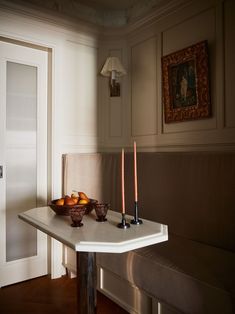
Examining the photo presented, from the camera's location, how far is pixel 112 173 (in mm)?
2674

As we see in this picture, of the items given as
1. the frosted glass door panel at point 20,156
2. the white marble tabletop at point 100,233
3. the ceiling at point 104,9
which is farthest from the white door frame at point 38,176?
the white marble tabletop at point 100,233

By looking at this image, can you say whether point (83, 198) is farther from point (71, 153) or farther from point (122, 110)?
point (122, 110)

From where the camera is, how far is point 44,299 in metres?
2.22

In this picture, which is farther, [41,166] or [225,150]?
[41,166]

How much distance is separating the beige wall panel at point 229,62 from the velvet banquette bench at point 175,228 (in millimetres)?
364

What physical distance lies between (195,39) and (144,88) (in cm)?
71

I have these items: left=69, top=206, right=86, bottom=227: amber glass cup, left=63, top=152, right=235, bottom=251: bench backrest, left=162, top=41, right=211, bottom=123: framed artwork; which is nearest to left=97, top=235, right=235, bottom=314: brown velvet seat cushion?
left=63, top=152, right=235, bottom=251: bench backrest

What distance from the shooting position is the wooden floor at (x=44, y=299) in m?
2.06

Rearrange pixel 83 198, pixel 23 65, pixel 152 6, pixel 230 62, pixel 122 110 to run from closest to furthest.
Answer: pixel 83 198, pixel 230 62, pixel 23 65, pixel 152 6, pixel 122 110

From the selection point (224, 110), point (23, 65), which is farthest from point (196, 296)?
point (23, 65)

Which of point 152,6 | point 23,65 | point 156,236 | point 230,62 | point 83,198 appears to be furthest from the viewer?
point 152,6

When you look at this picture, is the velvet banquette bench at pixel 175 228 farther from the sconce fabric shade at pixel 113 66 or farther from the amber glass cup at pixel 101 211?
the sconce fabric shade at pixel 113 66

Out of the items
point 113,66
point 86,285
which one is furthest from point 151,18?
point 86,285

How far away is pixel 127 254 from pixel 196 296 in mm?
570
